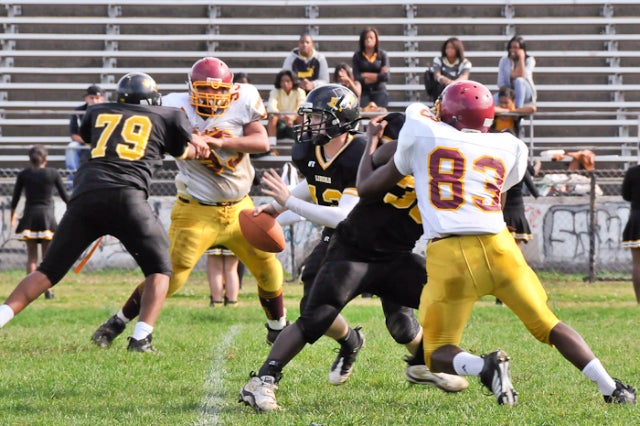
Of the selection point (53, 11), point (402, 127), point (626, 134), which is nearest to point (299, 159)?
point (402, 127)

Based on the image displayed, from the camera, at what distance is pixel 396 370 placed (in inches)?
253

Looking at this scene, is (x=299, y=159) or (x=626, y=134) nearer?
(x=299, y=159)

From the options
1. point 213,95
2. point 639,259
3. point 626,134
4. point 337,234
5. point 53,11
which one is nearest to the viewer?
point 337,234

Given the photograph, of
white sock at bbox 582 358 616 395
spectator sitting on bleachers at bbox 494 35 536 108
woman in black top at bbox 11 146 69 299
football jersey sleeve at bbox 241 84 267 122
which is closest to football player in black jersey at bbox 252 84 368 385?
white sock at bbox 582 358 616 395

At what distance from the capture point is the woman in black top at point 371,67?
49.4 feet

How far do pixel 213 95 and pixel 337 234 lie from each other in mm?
2353

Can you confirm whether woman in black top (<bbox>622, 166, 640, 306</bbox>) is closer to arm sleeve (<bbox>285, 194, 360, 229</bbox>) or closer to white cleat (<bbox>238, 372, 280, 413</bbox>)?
arm sleeve (<bbox>285, 194, 360, 229</bbox>)

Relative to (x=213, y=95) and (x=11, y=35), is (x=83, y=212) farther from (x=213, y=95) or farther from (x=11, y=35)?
(x=11, y=35)

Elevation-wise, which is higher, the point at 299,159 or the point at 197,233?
the point at 299,159

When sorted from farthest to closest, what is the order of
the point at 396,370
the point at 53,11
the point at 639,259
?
the point at 53,11 < the point at 639,259 < the point at 396,370

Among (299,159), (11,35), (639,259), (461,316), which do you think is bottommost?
(639,259)

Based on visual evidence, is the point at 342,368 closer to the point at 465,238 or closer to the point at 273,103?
the point at 465,238

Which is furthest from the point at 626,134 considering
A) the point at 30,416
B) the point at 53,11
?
the point at 30,416

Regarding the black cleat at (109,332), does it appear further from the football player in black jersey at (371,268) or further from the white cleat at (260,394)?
the white cleat at (260,394)
